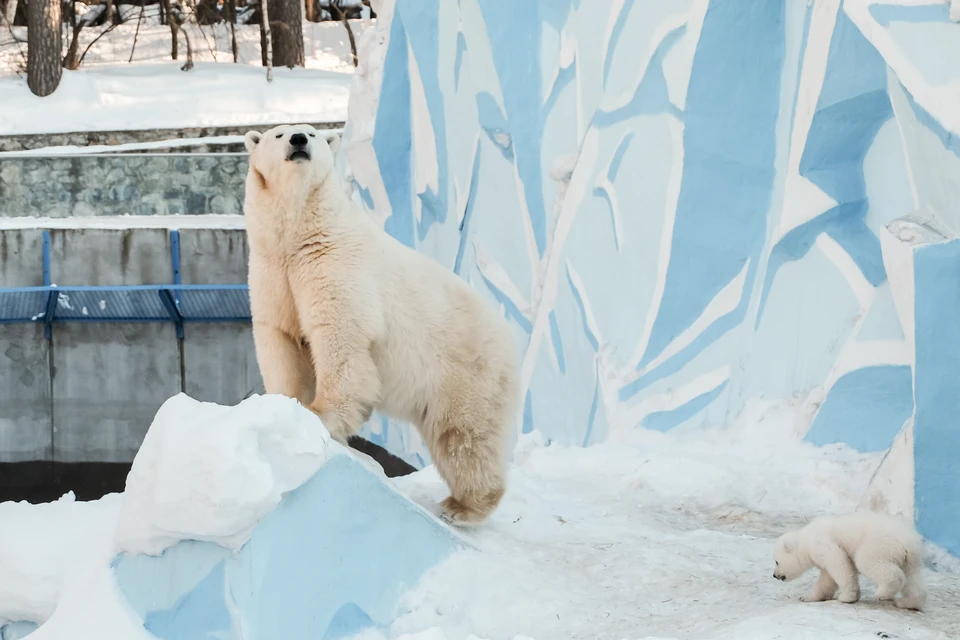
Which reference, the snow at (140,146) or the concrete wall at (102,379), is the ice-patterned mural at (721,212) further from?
the snow at (140,146)

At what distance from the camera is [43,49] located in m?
14.3

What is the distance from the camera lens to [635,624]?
287 cm

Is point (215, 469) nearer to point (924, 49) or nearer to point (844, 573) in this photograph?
point (844, 573)

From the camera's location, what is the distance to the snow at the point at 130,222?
10.5 m

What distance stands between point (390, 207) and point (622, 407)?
4002mm

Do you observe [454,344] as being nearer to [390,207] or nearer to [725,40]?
[725,40]

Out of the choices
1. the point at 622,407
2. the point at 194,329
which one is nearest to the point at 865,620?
the point at 622,407

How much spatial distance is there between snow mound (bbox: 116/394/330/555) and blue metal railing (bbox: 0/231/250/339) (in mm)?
7605

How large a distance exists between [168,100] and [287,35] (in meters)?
3.14

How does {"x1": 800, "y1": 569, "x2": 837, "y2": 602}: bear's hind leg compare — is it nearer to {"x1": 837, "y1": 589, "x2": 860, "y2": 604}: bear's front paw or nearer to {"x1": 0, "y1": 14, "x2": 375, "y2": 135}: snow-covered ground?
{"x1": 837, "y1": 589, "x2": 860, "y2": 604}: bear's front paw

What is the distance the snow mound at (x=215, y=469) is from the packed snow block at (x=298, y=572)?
0.05 meters

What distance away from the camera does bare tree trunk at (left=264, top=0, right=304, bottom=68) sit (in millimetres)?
17031

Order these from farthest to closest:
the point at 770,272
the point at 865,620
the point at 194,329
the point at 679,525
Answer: the point at 194,329, the point at 770,272, the point at 679,525, the point at 865,620

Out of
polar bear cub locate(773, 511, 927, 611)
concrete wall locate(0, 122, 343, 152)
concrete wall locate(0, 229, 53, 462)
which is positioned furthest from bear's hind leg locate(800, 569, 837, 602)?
concrete wall locate(0, 122, 343, 152)
